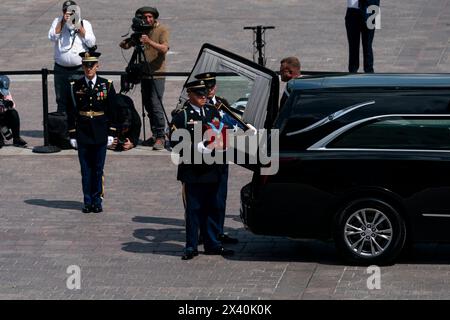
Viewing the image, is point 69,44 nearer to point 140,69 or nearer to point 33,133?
point 140,69

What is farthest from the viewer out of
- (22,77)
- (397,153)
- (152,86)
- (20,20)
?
(20,20)

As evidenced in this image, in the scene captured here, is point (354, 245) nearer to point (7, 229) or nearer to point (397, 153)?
point (397, 153)

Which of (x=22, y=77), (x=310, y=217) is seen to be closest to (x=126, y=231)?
(x=310, y=217)

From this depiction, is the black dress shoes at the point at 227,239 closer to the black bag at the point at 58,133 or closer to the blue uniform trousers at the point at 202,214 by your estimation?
the blue uniform trousers at the point at 202,214

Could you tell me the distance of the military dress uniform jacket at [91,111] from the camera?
1504 cm

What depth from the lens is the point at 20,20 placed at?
2705 cm

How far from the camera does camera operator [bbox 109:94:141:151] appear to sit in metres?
17.8

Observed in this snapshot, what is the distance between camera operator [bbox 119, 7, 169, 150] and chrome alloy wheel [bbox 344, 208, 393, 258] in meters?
6.00

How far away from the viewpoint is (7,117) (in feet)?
59.6

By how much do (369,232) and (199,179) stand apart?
5.64 feet

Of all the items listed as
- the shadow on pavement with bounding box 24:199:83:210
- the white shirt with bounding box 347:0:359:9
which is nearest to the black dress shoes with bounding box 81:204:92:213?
the shadow on pavement with bounding box 24:199:83:210

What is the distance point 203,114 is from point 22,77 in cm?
1063

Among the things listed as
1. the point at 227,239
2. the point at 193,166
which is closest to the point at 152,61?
the point at 227,239

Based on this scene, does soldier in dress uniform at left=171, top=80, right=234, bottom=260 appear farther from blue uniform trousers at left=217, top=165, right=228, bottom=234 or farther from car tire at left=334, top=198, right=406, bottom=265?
car tire at left=334, top=198, right=406, bottom=265
